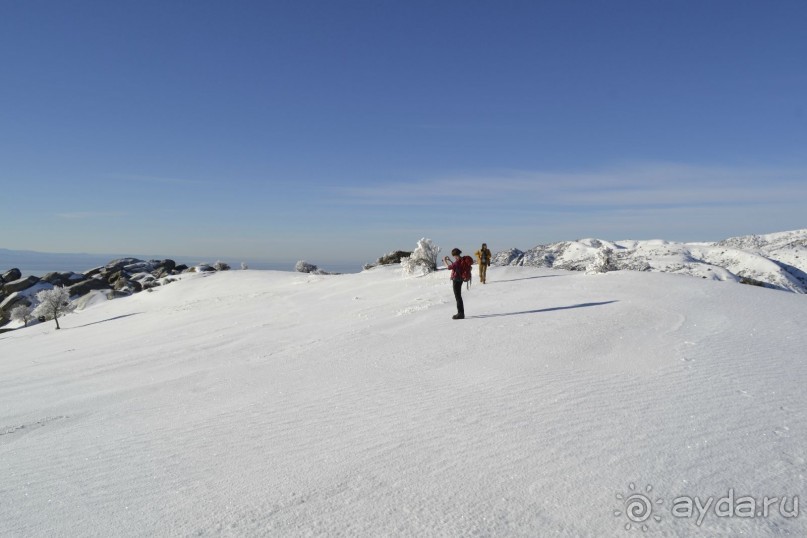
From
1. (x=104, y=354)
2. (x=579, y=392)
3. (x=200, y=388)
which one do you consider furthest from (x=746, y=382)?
(x=104, y=354)

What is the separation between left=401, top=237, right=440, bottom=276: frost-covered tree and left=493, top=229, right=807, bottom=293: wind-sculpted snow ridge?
3522 centimetres

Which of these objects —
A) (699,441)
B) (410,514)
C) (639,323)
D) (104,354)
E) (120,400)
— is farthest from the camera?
(104,354)

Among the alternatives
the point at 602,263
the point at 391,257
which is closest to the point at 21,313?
the point at 391,257

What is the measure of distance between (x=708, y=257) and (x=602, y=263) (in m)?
141

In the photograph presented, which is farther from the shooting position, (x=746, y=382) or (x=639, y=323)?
(x=639, y=323)

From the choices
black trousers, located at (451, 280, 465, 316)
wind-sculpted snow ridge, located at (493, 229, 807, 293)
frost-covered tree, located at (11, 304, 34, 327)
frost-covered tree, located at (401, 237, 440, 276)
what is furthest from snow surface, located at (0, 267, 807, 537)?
wind-sculpted snow ridge, located at (493, 229, 807, 293)

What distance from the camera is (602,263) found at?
2028cm

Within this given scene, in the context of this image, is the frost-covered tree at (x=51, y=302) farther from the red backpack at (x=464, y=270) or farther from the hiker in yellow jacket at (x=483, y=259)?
the red backpack at (x=464, y=270)

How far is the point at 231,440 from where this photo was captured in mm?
4867

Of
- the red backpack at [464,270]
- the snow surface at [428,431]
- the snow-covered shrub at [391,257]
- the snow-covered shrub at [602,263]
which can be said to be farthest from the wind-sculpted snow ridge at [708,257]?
the snow surface at [428,431]

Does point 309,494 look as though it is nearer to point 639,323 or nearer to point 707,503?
point 707,503

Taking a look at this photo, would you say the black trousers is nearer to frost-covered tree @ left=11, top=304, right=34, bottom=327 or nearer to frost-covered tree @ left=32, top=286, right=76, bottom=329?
frost-covered tree @ left=32, top=286, right=76, bottom=329

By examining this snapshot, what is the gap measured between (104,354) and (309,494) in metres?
11.6

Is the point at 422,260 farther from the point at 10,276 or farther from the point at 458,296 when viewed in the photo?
the point at 10,276
